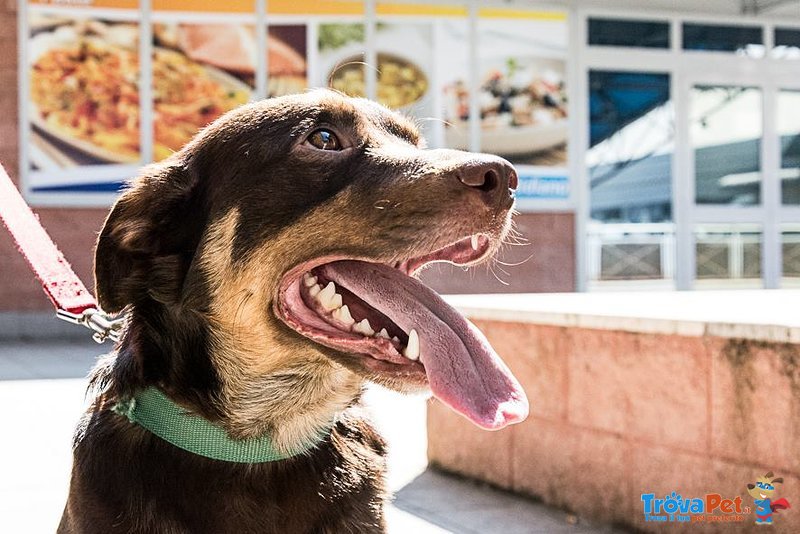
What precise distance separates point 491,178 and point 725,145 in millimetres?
12699

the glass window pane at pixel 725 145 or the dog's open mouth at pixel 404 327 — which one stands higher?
the glass window pane at pixel 725 145

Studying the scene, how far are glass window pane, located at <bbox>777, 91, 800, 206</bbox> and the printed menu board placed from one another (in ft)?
12.4

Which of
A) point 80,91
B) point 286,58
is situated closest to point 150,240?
point 80,91

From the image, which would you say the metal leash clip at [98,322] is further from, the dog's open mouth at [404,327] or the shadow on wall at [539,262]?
the shadow on wall at [539,262]

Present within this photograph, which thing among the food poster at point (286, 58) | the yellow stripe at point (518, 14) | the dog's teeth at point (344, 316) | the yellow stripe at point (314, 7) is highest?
the yellow stripe at point (518, 14)

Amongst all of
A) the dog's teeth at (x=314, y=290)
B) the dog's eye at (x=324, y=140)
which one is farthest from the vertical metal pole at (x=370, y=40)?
the dog's teeth at (x=314, y=290)

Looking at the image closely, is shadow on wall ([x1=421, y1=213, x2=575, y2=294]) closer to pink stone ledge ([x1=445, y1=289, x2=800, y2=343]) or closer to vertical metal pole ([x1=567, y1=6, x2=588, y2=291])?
vertical metal pole ([x1=567, y1=6, x2=588, y2=291])

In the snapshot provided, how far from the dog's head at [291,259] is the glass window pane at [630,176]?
1118 centimetres

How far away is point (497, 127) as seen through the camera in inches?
512

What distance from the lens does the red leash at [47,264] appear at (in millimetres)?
2957

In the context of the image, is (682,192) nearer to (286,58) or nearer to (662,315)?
(286,58)

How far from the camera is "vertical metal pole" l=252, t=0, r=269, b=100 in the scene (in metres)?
11.9

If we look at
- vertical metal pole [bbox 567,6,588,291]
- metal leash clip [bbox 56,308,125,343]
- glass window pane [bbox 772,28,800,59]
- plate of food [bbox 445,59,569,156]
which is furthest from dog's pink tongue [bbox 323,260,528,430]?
glass window pane [bbox 772,28,800,59]

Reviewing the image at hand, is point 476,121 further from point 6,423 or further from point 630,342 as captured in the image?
point 630,342
